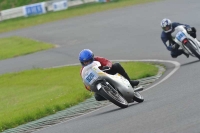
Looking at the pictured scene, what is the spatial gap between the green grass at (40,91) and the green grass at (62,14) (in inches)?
865

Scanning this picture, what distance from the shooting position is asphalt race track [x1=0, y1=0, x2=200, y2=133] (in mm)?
9859

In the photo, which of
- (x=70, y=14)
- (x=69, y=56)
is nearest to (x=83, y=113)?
(x=69, y=56)

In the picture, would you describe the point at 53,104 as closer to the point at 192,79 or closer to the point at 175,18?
the point at 192,79

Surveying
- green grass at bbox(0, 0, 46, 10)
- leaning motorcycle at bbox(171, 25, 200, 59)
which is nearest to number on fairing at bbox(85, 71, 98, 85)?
leaning motorcycle at bbox(171, 25, 200, 59)

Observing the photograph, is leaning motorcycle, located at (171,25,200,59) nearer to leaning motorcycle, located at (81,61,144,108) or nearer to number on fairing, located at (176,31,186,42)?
number on fairing, located at (176,31,186,42)

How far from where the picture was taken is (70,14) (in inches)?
1885

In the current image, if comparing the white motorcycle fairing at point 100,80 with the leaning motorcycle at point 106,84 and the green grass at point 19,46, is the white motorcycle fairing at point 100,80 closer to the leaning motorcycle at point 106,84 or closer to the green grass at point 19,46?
the leaning motorcycle at point 106,84

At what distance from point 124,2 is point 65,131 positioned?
39543 mm

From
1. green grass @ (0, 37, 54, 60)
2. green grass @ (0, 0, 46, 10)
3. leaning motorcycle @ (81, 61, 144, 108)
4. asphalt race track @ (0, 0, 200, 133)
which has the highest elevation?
leaning motorcycle @ (81, 61, 144, 108)

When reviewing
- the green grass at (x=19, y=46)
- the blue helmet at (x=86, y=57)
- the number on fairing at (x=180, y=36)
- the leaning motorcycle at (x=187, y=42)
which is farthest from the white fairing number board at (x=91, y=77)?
the green grass at (x=19, y=46)

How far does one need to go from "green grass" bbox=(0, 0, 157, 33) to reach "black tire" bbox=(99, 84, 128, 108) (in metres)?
32.9

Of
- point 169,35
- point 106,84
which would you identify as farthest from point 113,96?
point 169,35

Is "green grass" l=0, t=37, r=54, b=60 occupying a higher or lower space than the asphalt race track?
lower

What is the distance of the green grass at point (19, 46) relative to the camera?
3161 centimetres
